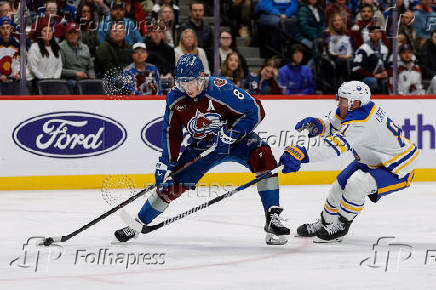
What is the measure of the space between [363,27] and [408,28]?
0.51m

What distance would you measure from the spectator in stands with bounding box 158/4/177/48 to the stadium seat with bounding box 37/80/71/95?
109cm

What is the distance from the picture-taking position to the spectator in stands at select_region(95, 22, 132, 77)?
8.43m

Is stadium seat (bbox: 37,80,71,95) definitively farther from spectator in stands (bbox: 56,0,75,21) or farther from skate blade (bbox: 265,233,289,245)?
skate blade (bbox: 265,233,289,245)

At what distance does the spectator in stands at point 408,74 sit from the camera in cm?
934

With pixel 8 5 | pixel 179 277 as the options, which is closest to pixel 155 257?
pixel 179 277

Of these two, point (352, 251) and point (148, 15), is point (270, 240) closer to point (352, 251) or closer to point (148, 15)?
point (352, 251)

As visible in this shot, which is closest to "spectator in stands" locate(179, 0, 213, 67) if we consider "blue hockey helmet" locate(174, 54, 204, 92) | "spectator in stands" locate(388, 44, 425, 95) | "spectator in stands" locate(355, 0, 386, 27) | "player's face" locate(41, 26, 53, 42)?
"player's face" locate(41, 26, 53, 42)

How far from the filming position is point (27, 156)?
8305 mm

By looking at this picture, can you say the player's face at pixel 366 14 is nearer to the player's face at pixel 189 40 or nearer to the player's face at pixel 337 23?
the player's face at pixel 337 23

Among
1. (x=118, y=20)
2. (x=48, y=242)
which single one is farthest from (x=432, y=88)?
(x=48, y=242)

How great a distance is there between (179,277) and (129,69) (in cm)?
452

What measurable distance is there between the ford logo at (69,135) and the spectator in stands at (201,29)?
44.7 inches

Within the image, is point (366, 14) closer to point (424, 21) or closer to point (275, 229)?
point (424, 21)

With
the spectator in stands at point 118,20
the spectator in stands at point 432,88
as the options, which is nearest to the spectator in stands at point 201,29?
the spectator in stands at point 118,20
